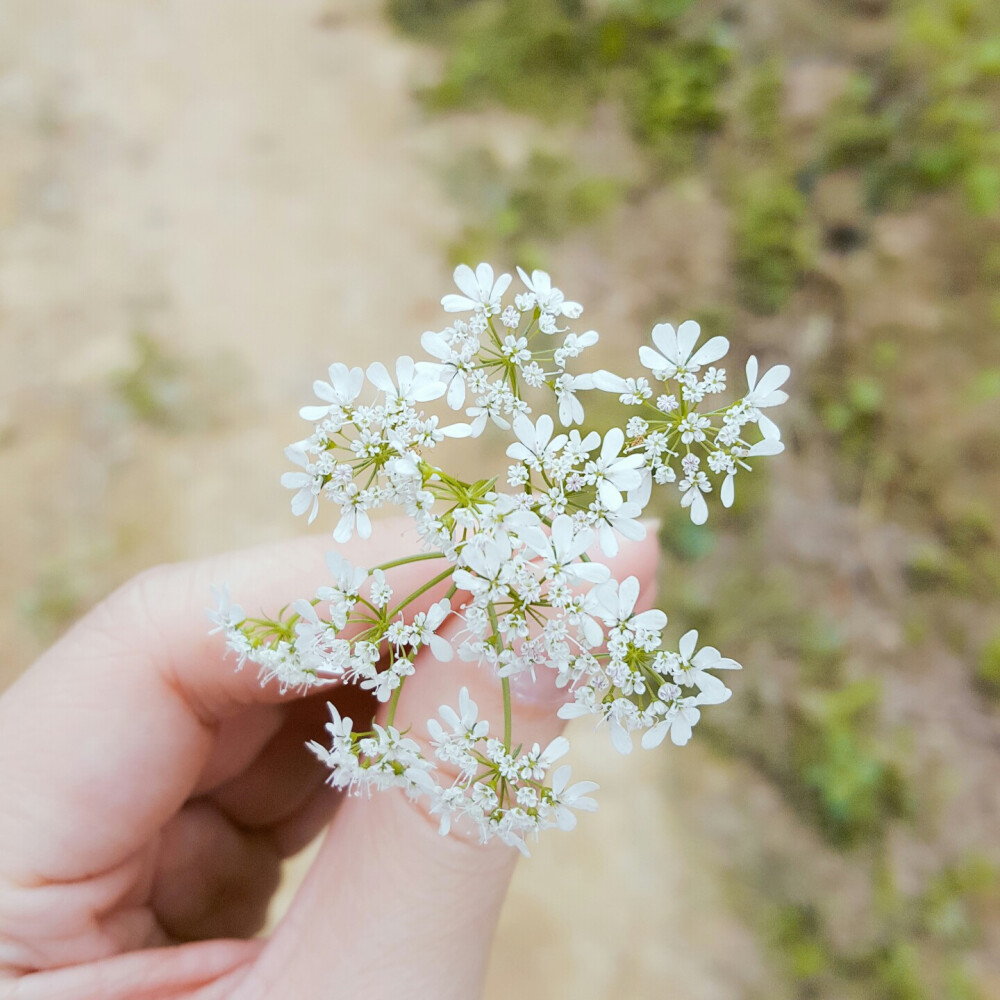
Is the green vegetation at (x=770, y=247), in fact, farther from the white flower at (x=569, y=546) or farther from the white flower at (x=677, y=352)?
the white flower at (x=569, y=546)

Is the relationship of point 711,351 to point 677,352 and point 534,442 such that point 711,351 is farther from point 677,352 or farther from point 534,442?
point 534,442

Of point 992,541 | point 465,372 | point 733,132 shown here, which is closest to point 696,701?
point 465,372

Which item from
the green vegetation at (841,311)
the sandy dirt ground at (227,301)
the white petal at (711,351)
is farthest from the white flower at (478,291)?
the sandy dirt ground at (227,301)

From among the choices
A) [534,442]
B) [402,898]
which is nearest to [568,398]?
[534,442]

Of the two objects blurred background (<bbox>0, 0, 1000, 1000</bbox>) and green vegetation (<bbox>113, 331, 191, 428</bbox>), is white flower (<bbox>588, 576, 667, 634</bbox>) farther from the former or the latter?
green vegetation (<bbox>113, 331, 191, 428</bbox>)

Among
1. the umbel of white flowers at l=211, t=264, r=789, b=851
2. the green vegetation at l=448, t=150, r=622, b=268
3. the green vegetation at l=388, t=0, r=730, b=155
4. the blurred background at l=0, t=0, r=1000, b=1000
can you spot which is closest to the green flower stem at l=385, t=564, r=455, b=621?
the umbel of white flowers at l=211, t=264, r=789, b=851

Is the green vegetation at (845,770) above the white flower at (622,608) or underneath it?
underneath

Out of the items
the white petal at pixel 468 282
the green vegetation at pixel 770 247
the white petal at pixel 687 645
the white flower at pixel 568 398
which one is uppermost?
the green vegetation at pixel 770 247

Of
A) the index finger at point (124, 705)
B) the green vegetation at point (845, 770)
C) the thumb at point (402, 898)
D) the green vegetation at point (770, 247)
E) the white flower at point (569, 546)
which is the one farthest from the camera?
the green vegetation at point (770, 247)

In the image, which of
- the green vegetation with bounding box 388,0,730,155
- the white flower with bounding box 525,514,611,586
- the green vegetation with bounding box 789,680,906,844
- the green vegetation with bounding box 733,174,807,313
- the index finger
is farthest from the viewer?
the green vegetation with bounding box 388,0,730,155
